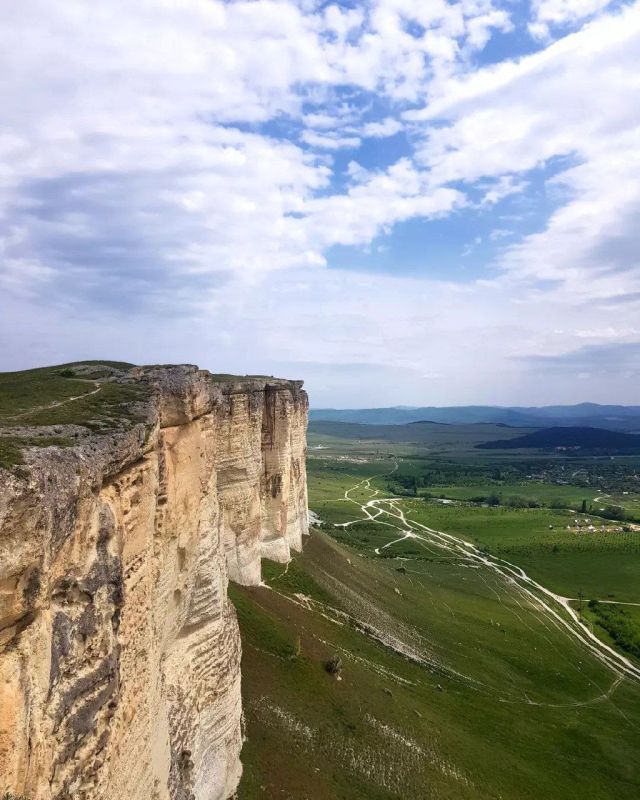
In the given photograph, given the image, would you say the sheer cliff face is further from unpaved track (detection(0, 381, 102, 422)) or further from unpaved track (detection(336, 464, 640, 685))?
unpaved track (detection(336, 464, 640, 685))

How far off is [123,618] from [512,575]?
64745 millimetres

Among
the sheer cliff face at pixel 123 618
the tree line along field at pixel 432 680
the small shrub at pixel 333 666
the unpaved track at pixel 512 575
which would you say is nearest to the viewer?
the sheer cliff face at pixel 123 618

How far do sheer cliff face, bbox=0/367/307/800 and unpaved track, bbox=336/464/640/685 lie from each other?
41.7 metres

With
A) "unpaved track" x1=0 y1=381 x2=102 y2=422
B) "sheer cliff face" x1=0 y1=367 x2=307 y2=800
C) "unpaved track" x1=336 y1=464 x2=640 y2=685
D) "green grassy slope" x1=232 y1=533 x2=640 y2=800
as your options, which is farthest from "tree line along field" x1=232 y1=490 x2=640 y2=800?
"unpaved track" x1=0 y1=381 x2=102 y2=422

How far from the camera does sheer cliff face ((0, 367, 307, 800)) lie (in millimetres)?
6879

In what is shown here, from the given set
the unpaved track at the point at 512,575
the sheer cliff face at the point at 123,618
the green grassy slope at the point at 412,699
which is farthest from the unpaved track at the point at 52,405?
the unpaved track at the point at 512,575

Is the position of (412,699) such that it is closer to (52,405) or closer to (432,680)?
(432,680)

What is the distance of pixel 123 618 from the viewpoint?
9.77 m

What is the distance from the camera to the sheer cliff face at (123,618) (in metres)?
6.88

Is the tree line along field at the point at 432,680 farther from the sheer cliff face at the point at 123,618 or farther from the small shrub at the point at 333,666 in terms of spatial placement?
the sheer cliff face at the point at 123,618

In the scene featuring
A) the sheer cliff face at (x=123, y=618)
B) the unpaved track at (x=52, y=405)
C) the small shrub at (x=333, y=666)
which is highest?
the unpaved track at (x=52, y=405)

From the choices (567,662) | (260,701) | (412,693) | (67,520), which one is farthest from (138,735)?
(567,662)

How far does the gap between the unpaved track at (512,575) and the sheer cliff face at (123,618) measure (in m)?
41.7

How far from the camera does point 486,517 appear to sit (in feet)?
329
